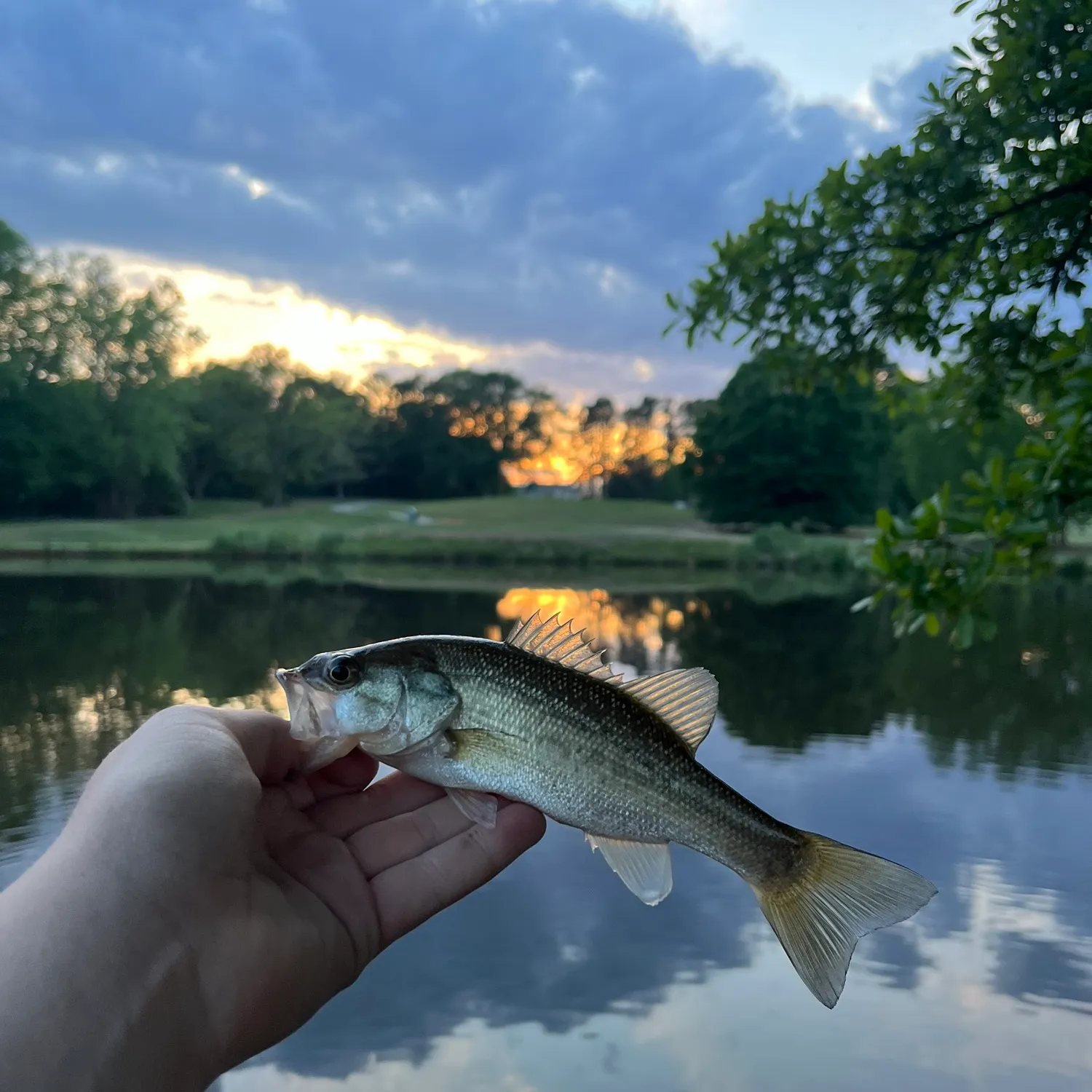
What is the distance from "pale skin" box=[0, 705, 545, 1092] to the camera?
1.02 meters

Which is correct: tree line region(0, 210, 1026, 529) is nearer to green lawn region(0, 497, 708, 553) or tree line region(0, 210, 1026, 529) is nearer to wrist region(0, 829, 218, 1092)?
green lawn region(0, 497, 708, 553)

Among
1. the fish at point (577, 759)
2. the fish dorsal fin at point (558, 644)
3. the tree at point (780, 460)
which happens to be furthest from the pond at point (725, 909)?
the tree at point (780, 460)

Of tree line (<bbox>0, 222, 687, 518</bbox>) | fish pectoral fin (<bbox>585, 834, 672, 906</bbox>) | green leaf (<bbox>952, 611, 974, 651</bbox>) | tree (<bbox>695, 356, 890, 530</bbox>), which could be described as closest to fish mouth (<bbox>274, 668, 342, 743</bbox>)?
fish pectoral fin (<bbox>585, 834, 672, 906</bbox>)

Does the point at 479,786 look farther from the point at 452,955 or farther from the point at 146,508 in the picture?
the point at 146,508

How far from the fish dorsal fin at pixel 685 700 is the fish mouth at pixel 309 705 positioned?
46 centimetres

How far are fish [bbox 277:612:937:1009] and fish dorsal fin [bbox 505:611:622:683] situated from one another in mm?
35

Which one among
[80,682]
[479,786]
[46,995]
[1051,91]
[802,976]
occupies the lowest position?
[80,682]

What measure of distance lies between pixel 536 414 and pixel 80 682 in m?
9.57

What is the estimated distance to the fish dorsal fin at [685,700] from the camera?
4.41 ft

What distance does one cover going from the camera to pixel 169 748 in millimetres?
1257

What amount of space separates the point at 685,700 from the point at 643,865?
0.27 m

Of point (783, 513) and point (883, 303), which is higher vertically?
point (883, 303)

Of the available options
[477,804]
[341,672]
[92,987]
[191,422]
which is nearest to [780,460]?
[191,422]

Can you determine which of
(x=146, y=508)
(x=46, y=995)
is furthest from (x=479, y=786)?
(x=146, y=508)
